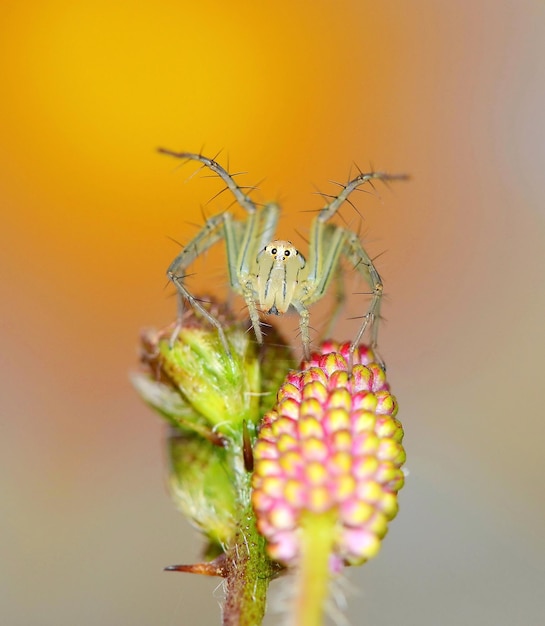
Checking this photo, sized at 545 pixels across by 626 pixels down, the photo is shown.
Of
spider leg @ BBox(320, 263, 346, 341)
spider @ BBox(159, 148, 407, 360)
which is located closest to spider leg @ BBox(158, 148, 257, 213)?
spider @ BBox(159, 148, 407, 360)

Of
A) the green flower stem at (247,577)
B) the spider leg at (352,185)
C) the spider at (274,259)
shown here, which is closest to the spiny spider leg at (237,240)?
the spider at (274,259)

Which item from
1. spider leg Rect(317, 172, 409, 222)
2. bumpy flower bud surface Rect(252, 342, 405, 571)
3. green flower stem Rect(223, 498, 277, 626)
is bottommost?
green flower stem Rect(223, 498, 277, 626)

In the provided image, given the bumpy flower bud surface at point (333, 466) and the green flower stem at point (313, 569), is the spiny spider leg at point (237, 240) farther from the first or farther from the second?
the green flower stem at point (313, 569)

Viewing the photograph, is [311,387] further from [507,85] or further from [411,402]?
[507,85]

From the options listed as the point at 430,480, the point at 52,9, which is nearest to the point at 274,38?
the point at 52,9

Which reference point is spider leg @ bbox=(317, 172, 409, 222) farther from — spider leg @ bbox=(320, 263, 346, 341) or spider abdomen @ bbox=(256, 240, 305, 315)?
spider leg @ bbox=(320, 263, 346, 341)

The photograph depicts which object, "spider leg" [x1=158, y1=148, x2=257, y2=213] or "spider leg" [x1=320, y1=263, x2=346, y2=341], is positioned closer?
"spider leg" [x1=158, y1=148, x2=257, y2=213]
